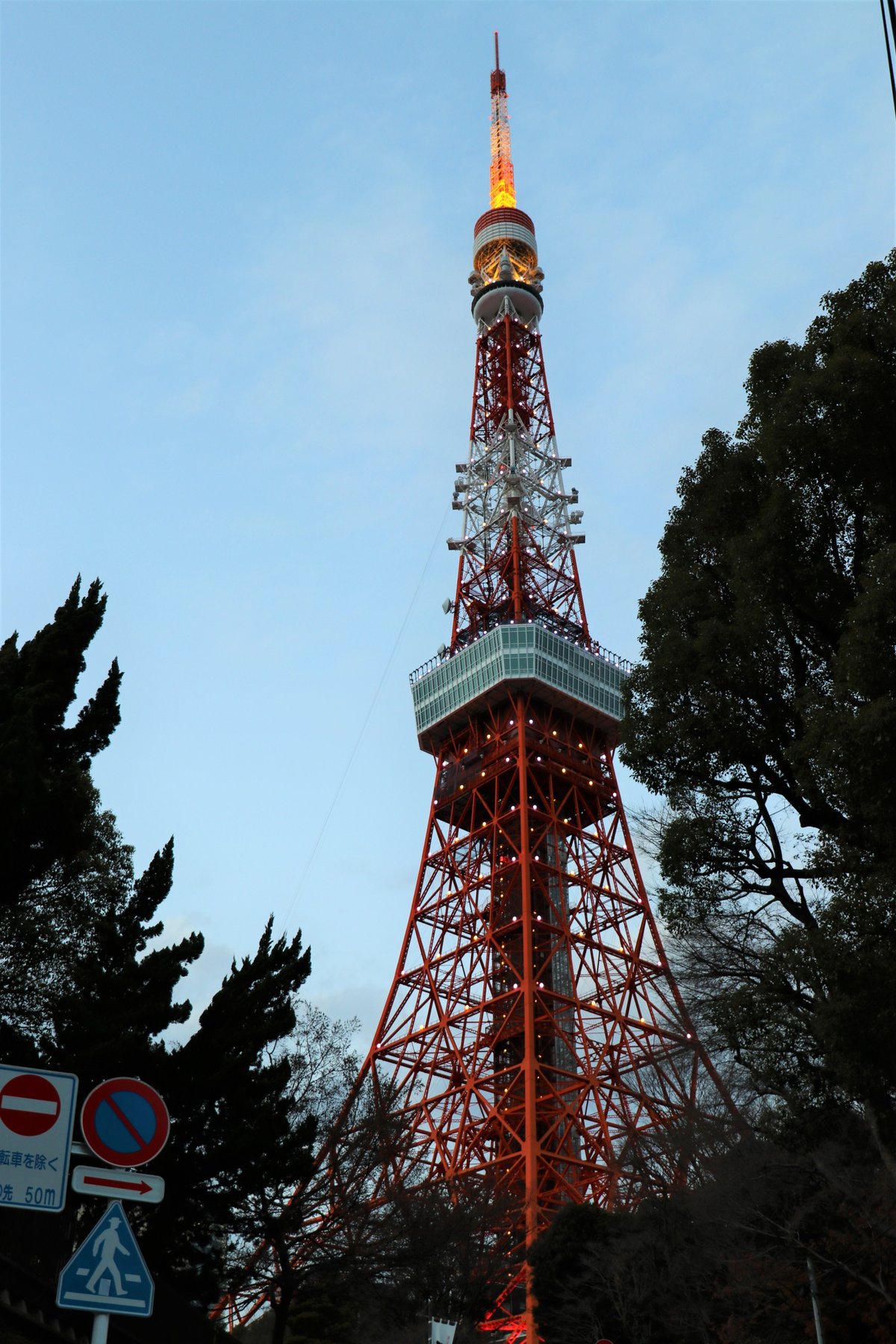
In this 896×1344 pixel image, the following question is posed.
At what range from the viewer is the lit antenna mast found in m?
51.9

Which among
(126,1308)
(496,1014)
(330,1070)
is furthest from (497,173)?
(126,1308)

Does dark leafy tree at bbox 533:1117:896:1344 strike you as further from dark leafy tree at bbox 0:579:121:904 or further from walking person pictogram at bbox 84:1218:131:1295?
walking person pictogram at bbox 84:1218:131:1295

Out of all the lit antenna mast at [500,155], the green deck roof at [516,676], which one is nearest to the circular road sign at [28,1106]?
the green deck roof at [516,676]

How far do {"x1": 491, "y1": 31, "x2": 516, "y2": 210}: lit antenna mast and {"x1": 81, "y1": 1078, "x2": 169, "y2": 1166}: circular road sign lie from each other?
169 ft

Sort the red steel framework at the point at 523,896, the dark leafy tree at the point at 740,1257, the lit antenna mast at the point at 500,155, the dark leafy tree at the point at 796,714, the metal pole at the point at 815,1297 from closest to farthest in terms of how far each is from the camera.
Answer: the dark leafy tree at the point at 796,714 → the metal pole at the point at 815,1297 → the dark leafy tree at the point at 740,1257 → the red steel framework at the point at 523,896 → the lit antenna mast at the point at 500,155

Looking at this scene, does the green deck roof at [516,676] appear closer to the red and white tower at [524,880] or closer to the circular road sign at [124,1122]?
the red and white tower at [524,880]

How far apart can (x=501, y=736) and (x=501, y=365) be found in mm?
16563

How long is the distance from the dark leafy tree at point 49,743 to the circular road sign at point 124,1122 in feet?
29.2

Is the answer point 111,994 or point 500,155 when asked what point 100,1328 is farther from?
point 500,155

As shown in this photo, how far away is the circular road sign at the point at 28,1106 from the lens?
4.04 m

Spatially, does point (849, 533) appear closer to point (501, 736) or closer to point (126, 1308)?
point (126, 1308)

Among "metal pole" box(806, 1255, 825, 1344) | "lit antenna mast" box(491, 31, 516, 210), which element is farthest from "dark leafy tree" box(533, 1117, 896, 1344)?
"lit antenna mast" box(491, 31, 516, 210)

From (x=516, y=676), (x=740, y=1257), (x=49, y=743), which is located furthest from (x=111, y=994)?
(x=516, y=676)

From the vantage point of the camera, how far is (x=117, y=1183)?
13.4 feet
